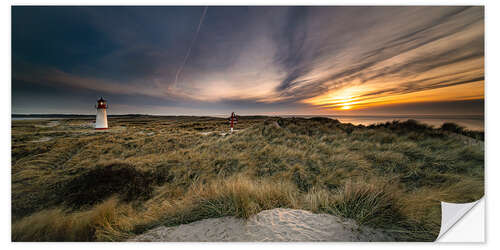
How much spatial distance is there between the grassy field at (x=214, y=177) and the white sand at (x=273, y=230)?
0.07 m

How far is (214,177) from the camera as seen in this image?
220 cm

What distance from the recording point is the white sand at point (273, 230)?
105 cm

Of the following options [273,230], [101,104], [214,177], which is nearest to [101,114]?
[101,104]

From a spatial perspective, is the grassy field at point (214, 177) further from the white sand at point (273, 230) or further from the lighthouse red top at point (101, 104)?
the lighthouse red top at point (101, 104)

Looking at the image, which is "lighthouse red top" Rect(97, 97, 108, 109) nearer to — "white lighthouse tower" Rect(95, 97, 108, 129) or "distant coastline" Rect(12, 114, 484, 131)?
"white lighthouse tower" Rect(95, 97, 108, 129)

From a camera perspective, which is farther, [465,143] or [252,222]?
A: [465,143]

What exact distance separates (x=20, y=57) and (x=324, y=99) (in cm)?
422

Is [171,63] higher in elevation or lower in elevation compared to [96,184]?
higher

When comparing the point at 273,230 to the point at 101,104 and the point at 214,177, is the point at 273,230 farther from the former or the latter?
the point at 101,104

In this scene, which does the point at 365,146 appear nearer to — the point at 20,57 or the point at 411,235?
the point at 411,235

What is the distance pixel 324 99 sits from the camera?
2.50m

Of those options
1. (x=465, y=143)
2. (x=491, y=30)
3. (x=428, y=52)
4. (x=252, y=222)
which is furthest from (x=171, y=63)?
(x=465, y=143)

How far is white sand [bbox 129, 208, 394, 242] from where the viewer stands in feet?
3.44

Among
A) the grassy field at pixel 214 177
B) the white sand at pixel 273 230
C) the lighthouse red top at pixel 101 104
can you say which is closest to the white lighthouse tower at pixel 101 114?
the lighthouse red top at pixel 101 104
